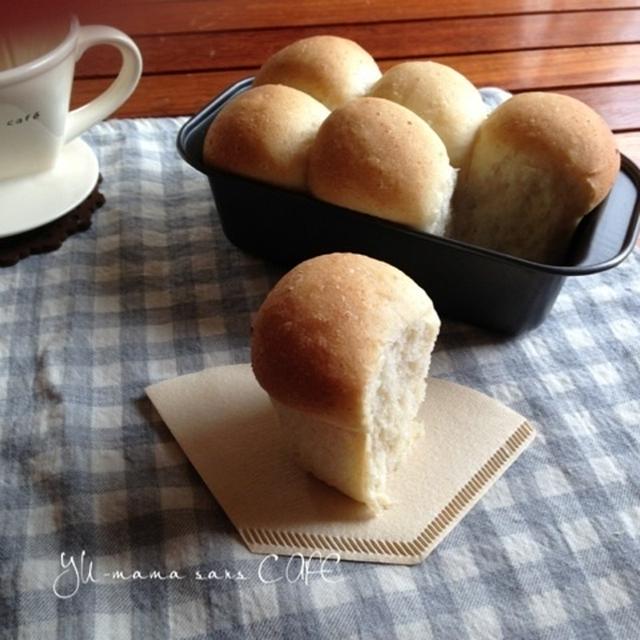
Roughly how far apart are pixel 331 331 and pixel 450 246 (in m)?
0.18

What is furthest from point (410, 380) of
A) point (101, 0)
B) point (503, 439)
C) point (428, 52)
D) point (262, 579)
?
point (101, 0)

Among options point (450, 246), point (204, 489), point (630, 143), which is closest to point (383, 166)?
point (450, 246)

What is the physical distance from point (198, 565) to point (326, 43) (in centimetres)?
59

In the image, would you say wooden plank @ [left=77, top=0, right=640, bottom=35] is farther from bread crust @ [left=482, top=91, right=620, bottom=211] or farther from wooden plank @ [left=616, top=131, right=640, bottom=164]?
bread crust @ [left=482, top=91, right=620, bottom=211]

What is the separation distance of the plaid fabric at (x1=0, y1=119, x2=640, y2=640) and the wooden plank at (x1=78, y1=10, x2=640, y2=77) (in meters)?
0.39

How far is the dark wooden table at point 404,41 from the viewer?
3.62 feet

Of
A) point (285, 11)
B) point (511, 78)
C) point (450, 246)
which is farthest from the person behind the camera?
point (285, 11)

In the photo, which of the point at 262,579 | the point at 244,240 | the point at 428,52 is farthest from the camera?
the point at 428,52

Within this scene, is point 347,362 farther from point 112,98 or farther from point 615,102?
point 615,102

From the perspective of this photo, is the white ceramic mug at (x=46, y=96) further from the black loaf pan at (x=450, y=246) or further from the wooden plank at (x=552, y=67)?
the wooden plank at (x=552, y=67)

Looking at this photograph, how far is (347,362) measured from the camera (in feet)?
1.85

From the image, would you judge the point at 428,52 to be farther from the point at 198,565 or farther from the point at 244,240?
the point at 198,565

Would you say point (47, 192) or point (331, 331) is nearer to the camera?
point (331, 331)

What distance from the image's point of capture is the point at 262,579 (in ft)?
1.91
